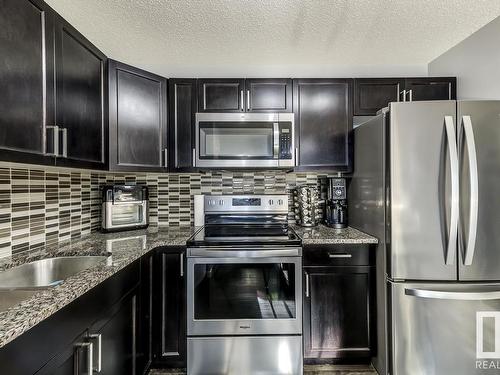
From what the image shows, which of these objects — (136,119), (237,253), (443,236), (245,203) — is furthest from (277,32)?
(443,236)

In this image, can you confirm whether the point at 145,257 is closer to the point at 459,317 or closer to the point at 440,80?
the point at 459,317

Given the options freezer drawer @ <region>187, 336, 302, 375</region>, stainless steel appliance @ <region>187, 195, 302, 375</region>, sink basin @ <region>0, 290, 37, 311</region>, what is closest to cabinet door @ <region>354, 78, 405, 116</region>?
stainless steel appliance @ <region>187, 195, 302, 375</region>

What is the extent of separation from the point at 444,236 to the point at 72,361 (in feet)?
6.11

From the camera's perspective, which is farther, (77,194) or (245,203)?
(245,203)

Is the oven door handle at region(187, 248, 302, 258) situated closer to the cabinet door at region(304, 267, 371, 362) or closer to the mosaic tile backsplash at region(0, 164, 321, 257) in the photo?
the cabinet door at region(304, 267, 371, 362)

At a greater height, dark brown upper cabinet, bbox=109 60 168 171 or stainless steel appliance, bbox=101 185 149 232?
dark brown upper cabinet, bbox=109 60 168 171

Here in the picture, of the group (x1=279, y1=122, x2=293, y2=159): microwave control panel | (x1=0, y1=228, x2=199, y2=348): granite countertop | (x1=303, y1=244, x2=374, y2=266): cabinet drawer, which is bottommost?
(x1=303, y1=244, x2=374, y2=266): cabinet drawer

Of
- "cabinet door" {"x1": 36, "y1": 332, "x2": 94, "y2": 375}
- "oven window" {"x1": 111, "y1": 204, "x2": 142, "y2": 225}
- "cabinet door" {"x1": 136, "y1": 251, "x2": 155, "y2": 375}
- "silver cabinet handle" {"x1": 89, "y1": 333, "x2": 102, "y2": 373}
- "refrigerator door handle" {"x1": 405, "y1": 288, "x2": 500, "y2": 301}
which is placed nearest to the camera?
"cabinet door" {"x1": 36, "y1": 332, "x2": 94, "y2": 375}

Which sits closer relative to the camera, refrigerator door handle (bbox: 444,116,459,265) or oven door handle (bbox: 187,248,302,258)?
refrigerator door handle (bbox: 444,116,459,265)

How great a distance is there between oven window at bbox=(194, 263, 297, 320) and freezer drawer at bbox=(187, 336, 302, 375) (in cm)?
15

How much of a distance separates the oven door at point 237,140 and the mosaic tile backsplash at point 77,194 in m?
0.42

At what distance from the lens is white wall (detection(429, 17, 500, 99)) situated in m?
1.87

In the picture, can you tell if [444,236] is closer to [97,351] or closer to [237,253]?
[237,253]

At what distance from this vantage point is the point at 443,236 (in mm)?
1617
